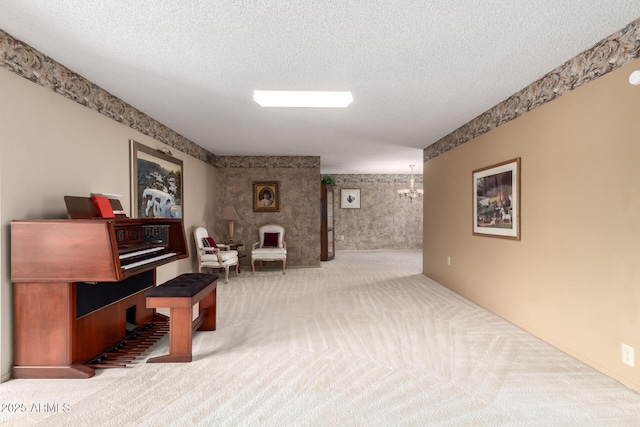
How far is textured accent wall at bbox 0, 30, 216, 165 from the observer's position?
2.33 meters

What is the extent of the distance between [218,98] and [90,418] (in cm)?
Answer: 292

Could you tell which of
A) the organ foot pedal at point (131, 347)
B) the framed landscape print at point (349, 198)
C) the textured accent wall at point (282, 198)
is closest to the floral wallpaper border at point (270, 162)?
the textured accent wall at point (282, 198)

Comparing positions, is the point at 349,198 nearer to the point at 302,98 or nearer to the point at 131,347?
the point at 302,98

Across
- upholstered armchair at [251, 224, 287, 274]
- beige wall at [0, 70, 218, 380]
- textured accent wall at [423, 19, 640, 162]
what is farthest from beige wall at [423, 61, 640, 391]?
beige wall at [0, 70, 218, 380]

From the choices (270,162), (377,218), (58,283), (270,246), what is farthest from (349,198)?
(58,283)

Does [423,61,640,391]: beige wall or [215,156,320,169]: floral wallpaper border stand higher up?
[215,156,320,169]: floral wallpaper border

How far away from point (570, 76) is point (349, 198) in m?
8.02

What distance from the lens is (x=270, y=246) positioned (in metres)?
6.88

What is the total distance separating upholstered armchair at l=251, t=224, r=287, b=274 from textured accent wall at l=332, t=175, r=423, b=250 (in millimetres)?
3978

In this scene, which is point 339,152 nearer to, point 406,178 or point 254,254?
point 254,254

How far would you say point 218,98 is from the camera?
3562 mm

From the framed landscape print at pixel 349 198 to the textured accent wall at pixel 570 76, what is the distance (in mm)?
6376

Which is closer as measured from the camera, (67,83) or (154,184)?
(67,83)

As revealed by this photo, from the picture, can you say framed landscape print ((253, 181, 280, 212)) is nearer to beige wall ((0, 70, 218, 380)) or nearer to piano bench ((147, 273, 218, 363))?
beige wall ((0, 70, 218, 380))
